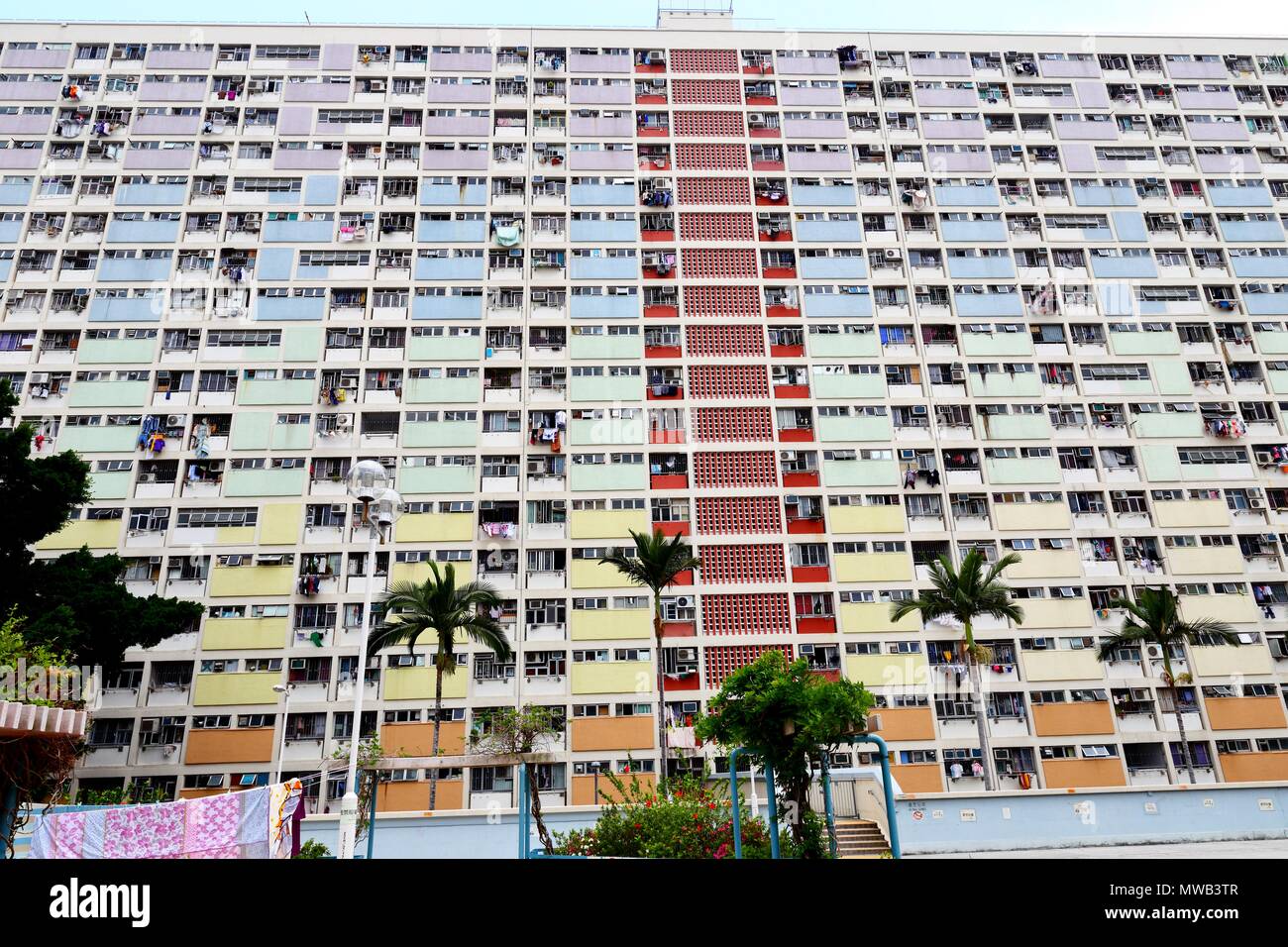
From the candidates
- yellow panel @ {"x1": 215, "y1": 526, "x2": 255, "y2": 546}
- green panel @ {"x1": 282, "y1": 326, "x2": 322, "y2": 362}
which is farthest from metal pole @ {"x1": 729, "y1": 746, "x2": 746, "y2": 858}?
green panel @ {"x1": 282, "y1": 326, "x2": 322, "y2": 362}

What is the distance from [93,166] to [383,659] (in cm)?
3347

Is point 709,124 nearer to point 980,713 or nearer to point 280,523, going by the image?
point 280,523

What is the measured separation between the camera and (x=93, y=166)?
151 ft

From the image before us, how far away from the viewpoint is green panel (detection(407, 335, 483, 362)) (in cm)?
4347

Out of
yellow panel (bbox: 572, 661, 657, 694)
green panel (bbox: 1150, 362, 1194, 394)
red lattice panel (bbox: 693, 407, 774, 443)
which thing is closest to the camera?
yellow panel (bbox: 572, 661, 657, 694)

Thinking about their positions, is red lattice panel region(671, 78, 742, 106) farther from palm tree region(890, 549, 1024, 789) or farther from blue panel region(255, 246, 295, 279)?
palm tree region(890, 549, 1024, 789)

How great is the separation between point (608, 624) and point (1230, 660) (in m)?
30.6

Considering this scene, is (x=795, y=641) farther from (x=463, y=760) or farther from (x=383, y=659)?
(x=463, y=760)

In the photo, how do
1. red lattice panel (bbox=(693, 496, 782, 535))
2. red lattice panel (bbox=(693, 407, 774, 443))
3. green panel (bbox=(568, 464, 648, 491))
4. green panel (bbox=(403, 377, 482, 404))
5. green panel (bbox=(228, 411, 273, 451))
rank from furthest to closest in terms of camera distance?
red lattice panel (bbox=(693, 407, 774, 443)) < green panel (bbox=(403, 377, 482, 404)) < green panel (bbox=(568, 464, 648, 491)) < green panel (bbox=(228, 411, 273, 451)) < red lattice panel (bbox=(693, 496, 782, 535))

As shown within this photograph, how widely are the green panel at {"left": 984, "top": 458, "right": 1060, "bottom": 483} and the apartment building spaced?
0.32 meters

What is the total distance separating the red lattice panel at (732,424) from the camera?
42875mm

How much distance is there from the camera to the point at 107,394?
137ft

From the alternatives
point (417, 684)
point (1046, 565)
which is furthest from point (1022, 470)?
point (417, 684)

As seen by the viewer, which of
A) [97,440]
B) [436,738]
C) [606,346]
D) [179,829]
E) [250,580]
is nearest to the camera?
[179,829]
